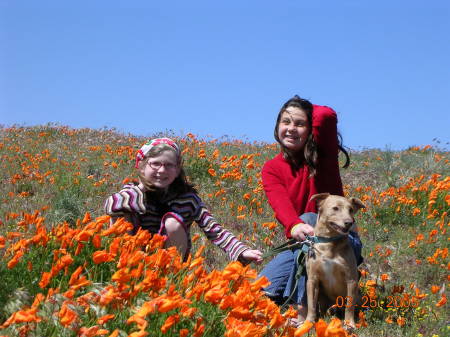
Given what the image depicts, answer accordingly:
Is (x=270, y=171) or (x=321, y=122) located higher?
(x=321, y=122)

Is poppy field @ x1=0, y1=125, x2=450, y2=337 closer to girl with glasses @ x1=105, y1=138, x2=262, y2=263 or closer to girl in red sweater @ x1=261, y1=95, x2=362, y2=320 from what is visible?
girl with glasses @ x1=105, y1=138, x2=262, y2=263

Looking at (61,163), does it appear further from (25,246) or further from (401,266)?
(25,246)

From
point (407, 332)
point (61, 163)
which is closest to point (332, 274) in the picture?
point (407, 332)

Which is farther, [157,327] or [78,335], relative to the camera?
[157,327]

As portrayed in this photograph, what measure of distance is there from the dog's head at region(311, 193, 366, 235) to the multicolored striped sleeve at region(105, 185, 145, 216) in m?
1.44

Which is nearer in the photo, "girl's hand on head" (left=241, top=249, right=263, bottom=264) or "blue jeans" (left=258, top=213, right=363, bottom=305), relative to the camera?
"girl's hand on head" (left=241, top=249, right=263, bottom=264)

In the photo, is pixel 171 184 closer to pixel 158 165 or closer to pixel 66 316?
pixel 158 165

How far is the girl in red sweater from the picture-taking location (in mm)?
4621

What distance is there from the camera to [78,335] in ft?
6.48

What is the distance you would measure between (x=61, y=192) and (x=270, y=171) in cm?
369

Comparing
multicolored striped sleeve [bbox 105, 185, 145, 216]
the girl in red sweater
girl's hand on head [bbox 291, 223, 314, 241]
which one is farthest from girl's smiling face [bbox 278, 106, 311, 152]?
multicolored striped sleeve [bbox 105, 185, 145, 216]

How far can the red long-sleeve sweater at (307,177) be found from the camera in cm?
462

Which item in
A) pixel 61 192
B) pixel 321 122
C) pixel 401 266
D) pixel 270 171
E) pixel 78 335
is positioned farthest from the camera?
pixel 61 192

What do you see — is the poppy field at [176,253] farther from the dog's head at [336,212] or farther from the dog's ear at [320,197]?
the dog's ear at [320,197]
